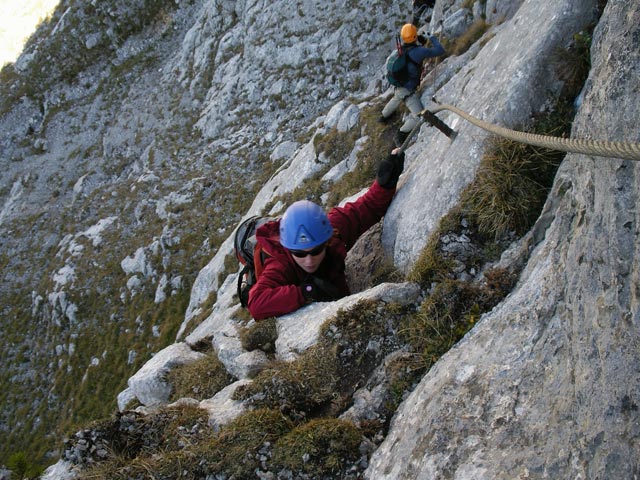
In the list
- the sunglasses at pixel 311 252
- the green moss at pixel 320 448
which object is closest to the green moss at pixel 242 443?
the green moss at pixel 320 448

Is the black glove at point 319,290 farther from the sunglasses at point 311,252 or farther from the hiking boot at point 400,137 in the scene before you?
the hiking boot at point 400,137

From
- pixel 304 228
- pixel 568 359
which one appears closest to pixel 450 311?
pixel 568 359

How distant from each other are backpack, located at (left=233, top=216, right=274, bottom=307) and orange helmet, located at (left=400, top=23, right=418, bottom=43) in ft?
24.7

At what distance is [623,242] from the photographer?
3.20 m

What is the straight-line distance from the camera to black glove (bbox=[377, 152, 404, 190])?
860 centimetres

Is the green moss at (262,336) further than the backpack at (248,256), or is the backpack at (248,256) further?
the backpack at (248,256)

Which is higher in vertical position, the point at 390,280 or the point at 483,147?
the point at 483,147

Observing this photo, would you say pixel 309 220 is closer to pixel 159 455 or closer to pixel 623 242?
pixel 159 455

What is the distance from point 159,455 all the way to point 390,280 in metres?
Answer: 4.47

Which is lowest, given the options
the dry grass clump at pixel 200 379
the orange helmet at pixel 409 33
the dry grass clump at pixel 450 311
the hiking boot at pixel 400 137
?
the hiking boot at pixel 400 137

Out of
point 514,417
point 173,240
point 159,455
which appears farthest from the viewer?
point 173,240

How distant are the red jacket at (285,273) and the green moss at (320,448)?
9.54ft

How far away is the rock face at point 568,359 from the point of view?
2984mm

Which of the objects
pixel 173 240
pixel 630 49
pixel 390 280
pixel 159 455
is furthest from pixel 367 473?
pixel 173 240
